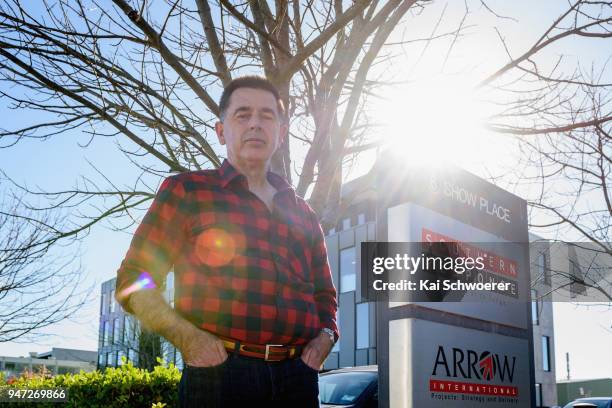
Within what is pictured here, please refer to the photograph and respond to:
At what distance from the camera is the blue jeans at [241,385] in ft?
7.77

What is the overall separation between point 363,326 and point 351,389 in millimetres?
22074

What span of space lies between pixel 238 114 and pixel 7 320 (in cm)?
1464

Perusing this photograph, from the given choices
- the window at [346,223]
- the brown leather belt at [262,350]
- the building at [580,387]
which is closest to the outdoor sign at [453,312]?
the brown leather belt at [262,350]

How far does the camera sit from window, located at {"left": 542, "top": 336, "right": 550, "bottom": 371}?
37719mm

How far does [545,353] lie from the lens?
3841 cm

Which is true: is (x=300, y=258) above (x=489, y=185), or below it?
below

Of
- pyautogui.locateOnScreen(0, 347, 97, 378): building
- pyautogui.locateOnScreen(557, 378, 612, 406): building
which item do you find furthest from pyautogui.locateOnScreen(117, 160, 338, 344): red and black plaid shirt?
pyautogui.locateOnScreen(0, 347, 97, 378): building

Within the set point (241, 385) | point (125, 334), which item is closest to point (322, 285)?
point (241, 385)

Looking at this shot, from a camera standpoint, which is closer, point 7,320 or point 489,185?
point 489,185

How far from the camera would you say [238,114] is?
2.73 meters

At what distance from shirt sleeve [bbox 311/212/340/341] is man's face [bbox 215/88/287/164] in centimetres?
49

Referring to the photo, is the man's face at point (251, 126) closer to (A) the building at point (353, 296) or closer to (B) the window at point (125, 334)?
(A) the building at point (353, 296)

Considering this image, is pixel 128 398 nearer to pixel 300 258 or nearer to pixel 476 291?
pixel 476 291

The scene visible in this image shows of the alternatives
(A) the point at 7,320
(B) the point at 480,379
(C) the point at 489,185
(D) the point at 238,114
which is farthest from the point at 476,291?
(A) the point at 7,320
